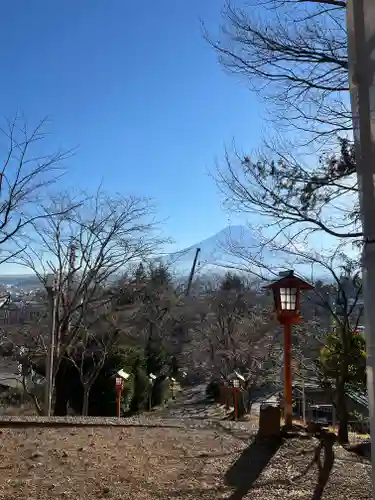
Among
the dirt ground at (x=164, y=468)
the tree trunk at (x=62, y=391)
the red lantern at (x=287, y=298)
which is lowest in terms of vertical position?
the tree trunk at (x=62, y=391)

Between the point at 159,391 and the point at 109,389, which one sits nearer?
the point at 109,389

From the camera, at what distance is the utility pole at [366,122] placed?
1.11m

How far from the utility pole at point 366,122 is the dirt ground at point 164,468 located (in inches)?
100

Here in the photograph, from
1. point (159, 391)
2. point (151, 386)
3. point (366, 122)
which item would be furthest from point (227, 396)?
point (366, 122)

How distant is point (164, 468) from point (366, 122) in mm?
3436

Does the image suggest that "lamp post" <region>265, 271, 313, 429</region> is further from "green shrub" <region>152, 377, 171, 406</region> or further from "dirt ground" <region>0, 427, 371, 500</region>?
"green shrub" <region>152, 377, 171, 406</region>

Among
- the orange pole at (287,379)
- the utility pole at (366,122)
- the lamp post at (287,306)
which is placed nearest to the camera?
the utility pole at (366,122)

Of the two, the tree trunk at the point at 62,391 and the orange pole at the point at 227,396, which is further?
the orange pole at the point at 227,396

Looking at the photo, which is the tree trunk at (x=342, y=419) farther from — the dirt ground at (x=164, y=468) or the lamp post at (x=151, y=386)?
the lamp post at (x=151, y=386)

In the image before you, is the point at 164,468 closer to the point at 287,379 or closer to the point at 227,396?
the point at 287,379

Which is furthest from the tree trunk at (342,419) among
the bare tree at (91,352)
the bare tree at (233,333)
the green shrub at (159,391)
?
the green shrub at (159,391)

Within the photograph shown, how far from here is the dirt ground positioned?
329cm

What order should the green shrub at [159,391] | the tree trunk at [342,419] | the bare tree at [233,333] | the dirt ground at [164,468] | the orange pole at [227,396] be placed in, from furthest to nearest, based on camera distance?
the green shrub at [159,391] → the bare tree at [233,333] → the orange pole at [227,396] → the tree trunk at [342,419] → the dirt ground at [164,468]

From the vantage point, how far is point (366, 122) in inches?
44.8
